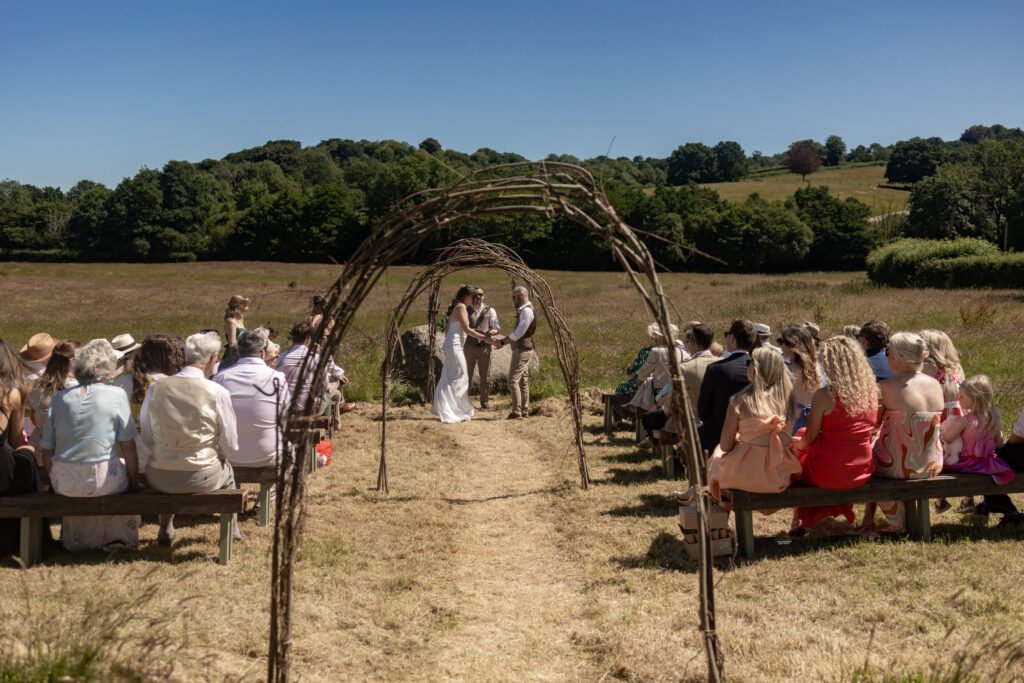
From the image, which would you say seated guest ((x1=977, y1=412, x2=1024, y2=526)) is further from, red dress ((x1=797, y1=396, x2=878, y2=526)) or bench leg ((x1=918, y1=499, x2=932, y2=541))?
red dress ((x1=797, y1=396, x2=878, y2=526))

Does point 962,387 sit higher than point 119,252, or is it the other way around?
point 119,252

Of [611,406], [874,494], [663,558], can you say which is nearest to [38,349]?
[663,558]

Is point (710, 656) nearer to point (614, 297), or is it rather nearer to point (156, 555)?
point (156, 555)

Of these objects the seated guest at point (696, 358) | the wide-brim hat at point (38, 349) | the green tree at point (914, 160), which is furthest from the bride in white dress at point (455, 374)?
the green tree at point (914, 160)

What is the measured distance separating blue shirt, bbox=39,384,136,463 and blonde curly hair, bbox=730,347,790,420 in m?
Result: 4.76

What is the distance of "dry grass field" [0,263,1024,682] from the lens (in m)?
4.50

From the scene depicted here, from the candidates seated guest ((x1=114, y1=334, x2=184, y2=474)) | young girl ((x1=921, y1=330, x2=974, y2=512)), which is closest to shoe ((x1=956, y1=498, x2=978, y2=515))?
young girl ((x1=921, y1=330, x2=974, y2=512))

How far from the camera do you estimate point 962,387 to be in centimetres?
696

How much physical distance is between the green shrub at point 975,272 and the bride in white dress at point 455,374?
2848cm

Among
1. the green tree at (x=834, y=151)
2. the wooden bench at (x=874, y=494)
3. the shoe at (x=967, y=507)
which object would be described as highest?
the green tree at (x=834, y=151)

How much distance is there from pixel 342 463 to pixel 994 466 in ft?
23.0

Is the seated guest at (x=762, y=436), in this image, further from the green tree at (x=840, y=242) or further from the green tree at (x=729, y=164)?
the green tree at (x=729, y=164)

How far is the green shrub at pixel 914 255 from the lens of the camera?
3753cm

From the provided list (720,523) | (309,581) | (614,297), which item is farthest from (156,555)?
(614,297)
